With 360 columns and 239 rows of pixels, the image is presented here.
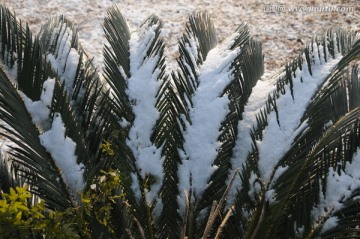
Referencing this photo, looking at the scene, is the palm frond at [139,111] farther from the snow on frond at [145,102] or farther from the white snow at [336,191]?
the white snow at [336,191]

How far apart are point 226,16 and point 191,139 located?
557cm

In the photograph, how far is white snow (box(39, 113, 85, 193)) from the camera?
2430mm

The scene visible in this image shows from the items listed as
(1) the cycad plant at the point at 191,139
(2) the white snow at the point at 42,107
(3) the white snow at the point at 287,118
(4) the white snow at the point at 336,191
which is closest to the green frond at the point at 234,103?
(1) the cycad plant at the point at 191,139

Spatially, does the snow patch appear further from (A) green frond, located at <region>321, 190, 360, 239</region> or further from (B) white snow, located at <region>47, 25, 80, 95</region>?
(A) green frond, located at <region>321, 190, 360, 239</region>

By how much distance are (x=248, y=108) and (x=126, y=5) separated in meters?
5.72

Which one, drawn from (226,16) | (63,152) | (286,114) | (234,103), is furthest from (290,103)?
(226,16)

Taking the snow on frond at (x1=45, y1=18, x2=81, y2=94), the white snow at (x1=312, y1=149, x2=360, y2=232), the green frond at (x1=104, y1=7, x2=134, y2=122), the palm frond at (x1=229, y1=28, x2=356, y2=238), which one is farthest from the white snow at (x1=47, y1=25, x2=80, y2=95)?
the white snow at (x1=312, y1=149, x2=360, y2=232)

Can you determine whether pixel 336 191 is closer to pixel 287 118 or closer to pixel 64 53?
pixel 287 118

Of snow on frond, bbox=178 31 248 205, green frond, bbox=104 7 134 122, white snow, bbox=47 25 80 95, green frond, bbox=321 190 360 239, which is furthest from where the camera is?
white snow, bbox=47 25 80 95

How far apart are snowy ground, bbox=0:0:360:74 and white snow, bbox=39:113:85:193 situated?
4.50 meters

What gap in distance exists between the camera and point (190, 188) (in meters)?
2.54

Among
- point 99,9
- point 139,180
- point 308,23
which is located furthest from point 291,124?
point 99,9

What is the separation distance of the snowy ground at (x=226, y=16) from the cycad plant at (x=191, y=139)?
13.6 ft

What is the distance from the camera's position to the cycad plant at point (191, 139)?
243 cm
